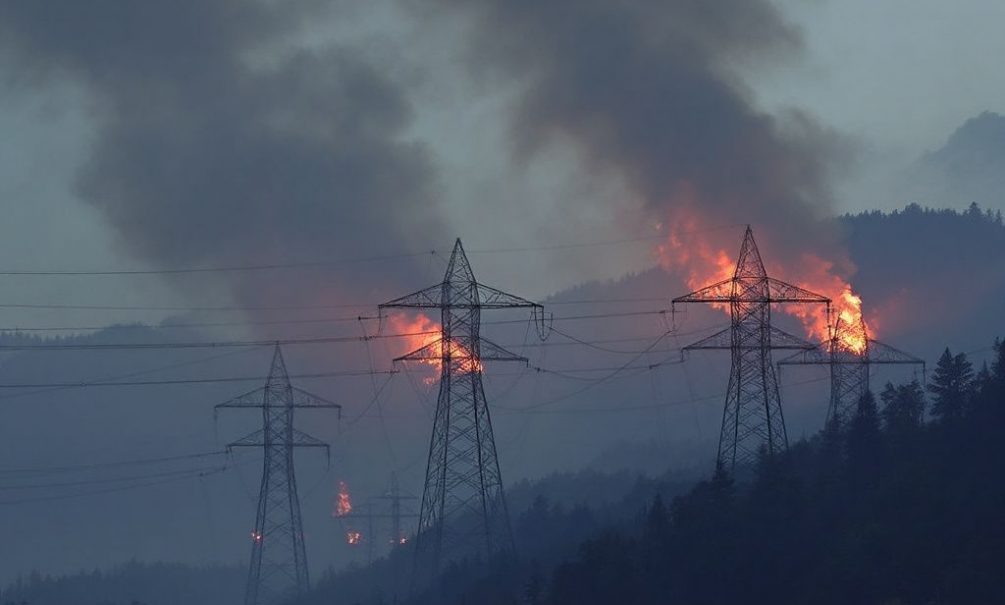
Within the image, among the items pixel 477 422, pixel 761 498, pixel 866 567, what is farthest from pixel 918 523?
pixel 477 422

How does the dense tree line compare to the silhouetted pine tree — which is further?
the silhouetted pine tree

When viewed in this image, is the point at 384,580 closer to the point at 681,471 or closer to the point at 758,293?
the point at 681,471

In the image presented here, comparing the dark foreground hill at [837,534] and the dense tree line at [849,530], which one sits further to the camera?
the dark foreground hill at [837,534]

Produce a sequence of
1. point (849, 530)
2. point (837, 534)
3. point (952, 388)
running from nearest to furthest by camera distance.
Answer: point (849, 530) < point (837, 534) < point (952, 388)

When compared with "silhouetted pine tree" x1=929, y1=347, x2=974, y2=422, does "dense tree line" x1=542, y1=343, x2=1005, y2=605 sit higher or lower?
lower

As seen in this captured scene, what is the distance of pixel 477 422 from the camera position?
9525 centimetres

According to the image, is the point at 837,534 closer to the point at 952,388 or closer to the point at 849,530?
the point at 849,530

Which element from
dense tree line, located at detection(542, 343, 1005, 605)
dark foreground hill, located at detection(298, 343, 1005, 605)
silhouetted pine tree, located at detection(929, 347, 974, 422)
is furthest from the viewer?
silhouetted pine tree, located at detection(929, 347, 974, 422)

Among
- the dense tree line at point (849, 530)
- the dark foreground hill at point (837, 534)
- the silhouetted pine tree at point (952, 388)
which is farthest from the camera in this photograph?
the silhouetted pine tree at point (952, 388)

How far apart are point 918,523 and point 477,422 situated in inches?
998

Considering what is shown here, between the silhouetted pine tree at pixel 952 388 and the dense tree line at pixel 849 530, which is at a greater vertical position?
the silhouetted pine tree at pixel 952 388

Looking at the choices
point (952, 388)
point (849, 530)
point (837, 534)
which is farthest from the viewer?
point (952, 388)

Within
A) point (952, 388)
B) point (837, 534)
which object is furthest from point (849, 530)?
point (952, 388)

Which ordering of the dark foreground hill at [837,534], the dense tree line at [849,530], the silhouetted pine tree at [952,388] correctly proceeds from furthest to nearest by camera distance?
the silhouetted pine tree at [952,388]
the dark foreground hill at [837,534]
the dense tree line at [849,530]
